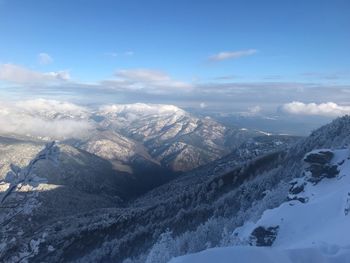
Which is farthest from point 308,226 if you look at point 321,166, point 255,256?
point 255,256

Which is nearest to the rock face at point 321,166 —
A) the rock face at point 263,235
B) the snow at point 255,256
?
the rock face at point 263,235

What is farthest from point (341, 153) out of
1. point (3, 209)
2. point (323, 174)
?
point (3, 209)

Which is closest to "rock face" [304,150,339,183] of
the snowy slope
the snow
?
the snowy slope

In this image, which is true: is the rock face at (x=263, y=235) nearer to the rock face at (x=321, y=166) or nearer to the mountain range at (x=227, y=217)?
the mountain range at (x=227, y=217)

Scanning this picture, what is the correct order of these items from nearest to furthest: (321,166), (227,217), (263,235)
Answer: (263,235) < (321,166) < (227,217)

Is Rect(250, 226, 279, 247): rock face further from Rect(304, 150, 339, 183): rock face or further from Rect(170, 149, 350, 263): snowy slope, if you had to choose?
Rect(304, 150, 339, 183): rock face

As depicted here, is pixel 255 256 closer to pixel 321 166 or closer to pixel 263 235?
pixel 263 235

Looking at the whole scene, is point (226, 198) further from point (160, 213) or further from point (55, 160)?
point (55, 160)
